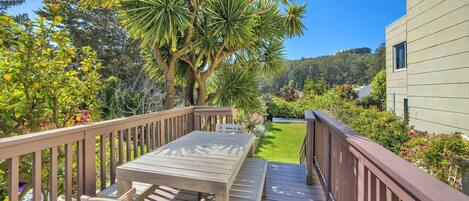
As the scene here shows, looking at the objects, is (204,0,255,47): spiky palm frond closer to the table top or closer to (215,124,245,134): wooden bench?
(215,124,245,134): wooden bench

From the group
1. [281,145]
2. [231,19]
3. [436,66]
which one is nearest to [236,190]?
[231,19]

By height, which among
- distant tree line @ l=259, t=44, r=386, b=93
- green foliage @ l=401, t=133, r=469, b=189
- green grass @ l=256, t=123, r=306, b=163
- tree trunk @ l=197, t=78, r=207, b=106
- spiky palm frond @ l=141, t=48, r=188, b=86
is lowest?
green grass @ l=256, t=123, r=306, b=163

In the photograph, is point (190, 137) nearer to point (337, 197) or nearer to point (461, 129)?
point (337, 197)

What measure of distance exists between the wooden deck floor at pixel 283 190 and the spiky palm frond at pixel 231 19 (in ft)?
8.23

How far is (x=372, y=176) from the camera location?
4.40 ft

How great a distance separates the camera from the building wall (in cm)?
958

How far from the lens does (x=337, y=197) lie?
7.33 ft

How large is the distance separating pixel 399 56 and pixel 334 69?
101 feet

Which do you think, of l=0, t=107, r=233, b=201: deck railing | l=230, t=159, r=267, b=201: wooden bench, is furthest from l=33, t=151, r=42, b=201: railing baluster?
l=230, t=159, r=267, b=201: wooden bench

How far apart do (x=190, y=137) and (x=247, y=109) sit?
3169mm

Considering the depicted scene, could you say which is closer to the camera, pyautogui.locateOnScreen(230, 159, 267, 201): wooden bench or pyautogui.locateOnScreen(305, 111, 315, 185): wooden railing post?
pyautogui.locateOnScreen(230, 159, 267, 201): wooden bench

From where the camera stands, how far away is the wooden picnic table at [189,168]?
1730 millimetres

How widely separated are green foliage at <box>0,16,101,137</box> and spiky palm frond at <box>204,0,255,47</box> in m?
2.46

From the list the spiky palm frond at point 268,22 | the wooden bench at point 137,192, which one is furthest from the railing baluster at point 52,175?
the spiky palm frond at point 268,22
